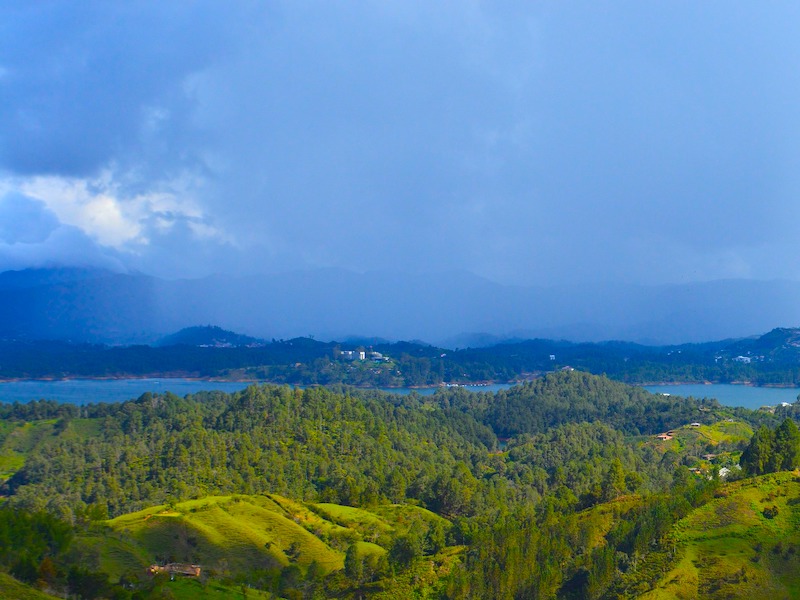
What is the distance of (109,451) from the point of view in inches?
2576

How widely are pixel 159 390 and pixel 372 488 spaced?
98.8 metres

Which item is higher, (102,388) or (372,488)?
(102,388)

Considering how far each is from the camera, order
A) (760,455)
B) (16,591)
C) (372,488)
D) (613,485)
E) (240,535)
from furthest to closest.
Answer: (372,488) → (613,485) → (760,455) → (240,535) → (16,591)

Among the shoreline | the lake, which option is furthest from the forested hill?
the lake

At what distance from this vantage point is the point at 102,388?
14425cm

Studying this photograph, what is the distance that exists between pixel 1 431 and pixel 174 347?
118175mm

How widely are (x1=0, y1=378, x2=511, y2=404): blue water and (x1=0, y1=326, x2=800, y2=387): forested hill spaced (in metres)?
4.86

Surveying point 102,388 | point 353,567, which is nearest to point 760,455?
point 353,567

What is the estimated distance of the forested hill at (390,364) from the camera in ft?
536

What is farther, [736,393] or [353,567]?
[736,393]

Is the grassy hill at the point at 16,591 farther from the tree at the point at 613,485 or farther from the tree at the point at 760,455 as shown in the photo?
the tree at the point at 760,455

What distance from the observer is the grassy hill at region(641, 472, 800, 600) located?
3278 cm

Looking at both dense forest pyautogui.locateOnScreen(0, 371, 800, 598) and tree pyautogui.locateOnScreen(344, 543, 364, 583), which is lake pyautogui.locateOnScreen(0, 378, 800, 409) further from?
tree pyautogui.locateOnScreen(344, 543, 364, 583)

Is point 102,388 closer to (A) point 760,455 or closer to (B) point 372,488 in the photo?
(B) point 372,488
